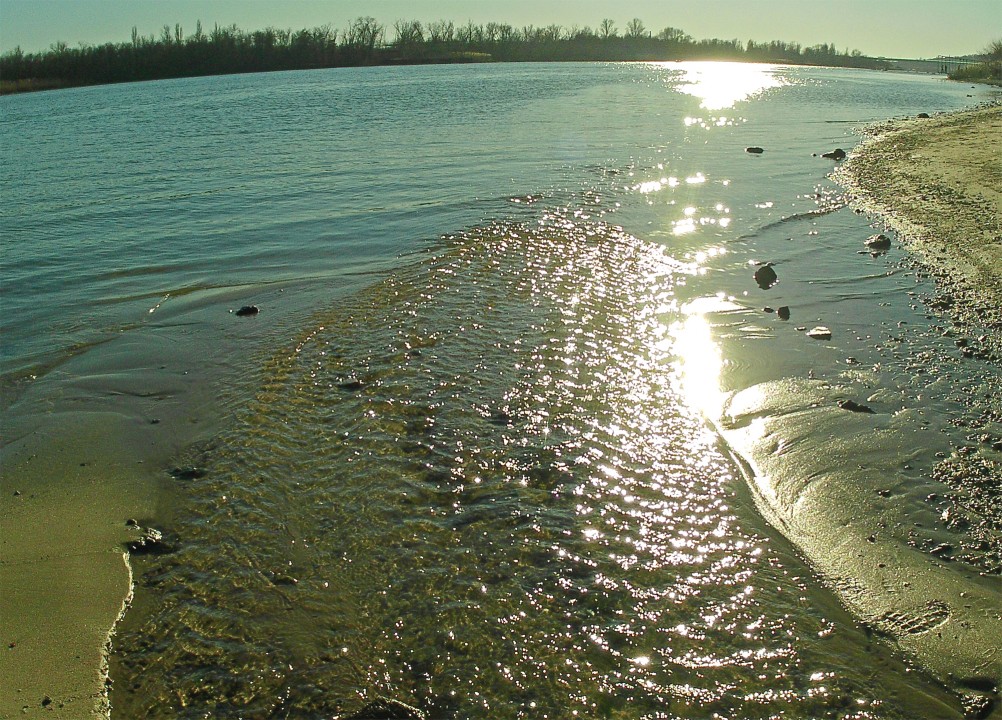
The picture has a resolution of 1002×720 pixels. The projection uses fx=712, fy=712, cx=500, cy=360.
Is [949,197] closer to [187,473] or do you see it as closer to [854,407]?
[854,407]

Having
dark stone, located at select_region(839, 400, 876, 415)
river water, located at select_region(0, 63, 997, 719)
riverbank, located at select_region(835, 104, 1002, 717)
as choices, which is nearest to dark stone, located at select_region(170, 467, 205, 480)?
river water, located at select_region(0, 63, 997, 719)

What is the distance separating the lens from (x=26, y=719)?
10.9 feet

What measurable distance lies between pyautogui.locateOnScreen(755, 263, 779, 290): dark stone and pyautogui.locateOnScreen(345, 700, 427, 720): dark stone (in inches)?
281

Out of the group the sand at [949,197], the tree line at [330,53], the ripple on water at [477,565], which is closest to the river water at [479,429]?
the ripple on water at [477,565]

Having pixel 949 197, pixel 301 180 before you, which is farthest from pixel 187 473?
pixel 949 197

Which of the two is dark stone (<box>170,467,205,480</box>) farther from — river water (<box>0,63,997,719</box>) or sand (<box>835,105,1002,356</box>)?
sand (<box>835,105,1002,356</box>)

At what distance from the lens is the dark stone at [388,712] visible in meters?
3.31

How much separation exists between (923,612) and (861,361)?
3.39 meters

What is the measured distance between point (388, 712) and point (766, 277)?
24.3ft

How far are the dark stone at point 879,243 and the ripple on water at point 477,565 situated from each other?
535cm

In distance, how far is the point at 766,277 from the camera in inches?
356

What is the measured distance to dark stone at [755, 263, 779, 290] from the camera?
353 inches

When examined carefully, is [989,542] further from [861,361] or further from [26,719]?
[26,719]

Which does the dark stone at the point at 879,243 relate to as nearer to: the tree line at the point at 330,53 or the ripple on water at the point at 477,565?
the ripple on water at the point at 477,565
